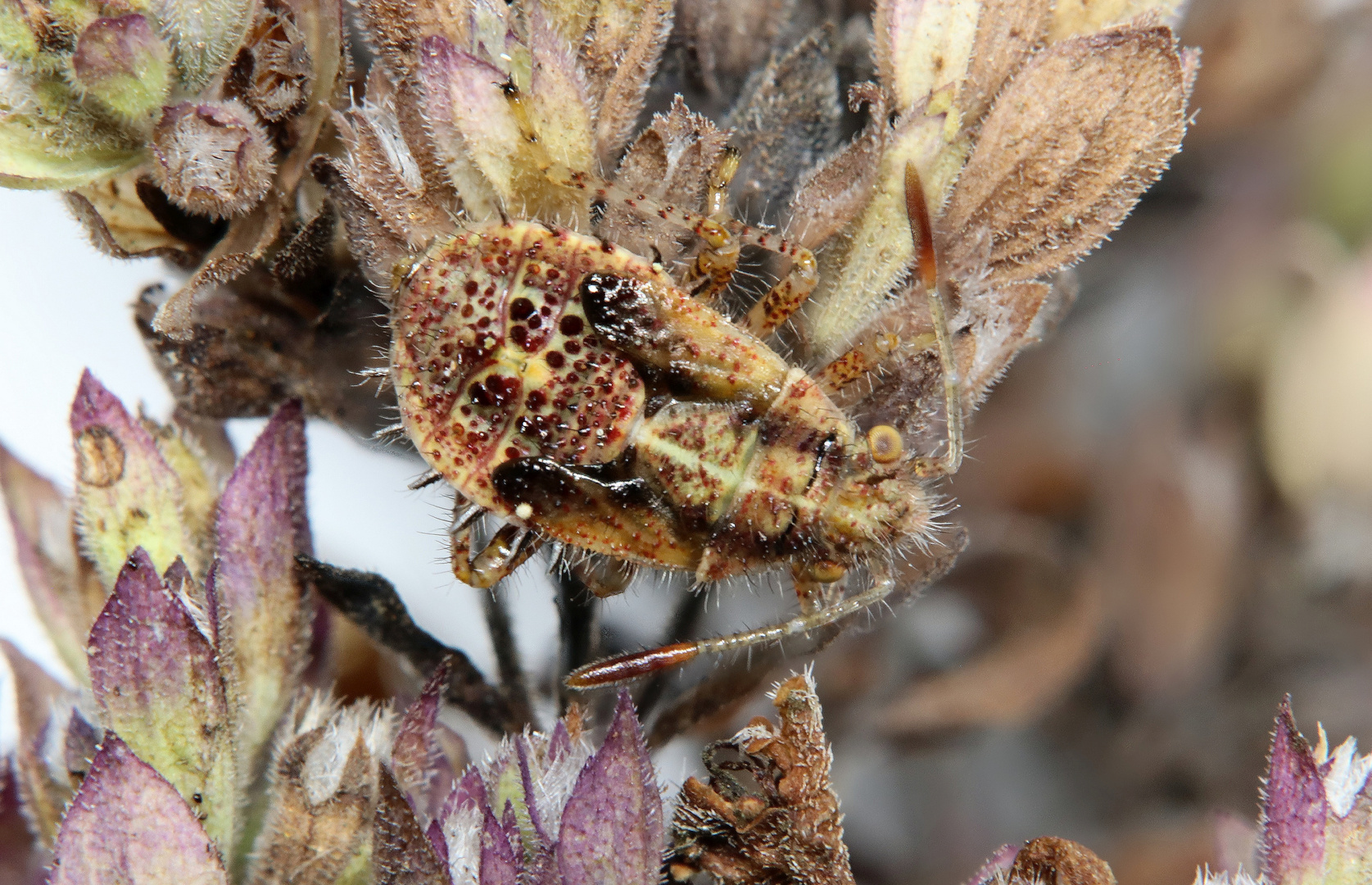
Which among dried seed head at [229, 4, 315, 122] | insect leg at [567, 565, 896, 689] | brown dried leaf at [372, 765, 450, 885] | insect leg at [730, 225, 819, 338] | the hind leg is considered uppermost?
dried seed head at [229, 4, 315, 122]

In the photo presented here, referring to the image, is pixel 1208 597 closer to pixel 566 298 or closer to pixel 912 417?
pixel 912 417

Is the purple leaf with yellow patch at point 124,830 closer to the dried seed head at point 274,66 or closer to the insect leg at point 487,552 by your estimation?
the insect leg at point 487,552

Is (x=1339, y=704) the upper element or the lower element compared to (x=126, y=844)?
upper

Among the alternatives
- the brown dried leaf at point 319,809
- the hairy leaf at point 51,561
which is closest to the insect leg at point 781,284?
the brown dried leaf at point 319,809

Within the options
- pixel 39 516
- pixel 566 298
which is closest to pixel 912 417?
pixel 566 298

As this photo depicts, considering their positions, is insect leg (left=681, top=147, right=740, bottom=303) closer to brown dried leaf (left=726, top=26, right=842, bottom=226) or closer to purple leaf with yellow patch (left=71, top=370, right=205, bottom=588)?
brown dried leaf (left=726, top=26, right=842, bottom=226)

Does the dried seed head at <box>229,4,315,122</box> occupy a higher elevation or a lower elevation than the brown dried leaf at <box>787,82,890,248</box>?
higher

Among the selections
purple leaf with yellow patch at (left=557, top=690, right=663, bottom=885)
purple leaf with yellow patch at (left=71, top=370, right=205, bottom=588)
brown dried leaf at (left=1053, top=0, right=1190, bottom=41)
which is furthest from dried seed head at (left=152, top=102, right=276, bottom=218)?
brown dried leaf at (left=1053, top=0, right=1190, bottom=41)
